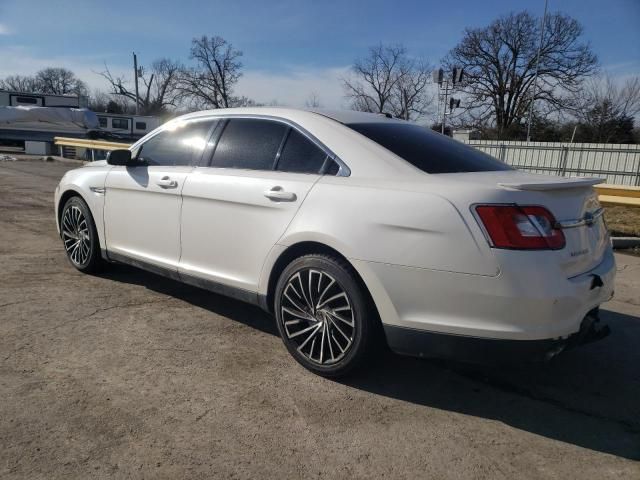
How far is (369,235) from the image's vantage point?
287 cm

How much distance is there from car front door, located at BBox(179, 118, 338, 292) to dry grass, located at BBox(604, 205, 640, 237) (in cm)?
647

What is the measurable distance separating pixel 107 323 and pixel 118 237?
37.3 inches

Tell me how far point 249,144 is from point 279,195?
0.65 meters

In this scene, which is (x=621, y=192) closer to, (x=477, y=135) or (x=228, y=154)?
(x=228, y=154)

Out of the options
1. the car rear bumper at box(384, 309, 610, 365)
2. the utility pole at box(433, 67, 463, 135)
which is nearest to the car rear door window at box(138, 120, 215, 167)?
the car rear bumper at box(384, 309, 610, 365)

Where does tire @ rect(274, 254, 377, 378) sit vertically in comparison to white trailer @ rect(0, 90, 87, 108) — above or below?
below

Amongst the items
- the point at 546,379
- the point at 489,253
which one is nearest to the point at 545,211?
the point at 489,253

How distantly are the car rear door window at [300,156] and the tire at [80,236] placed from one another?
2.30 meters

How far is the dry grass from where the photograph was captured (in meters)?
8.27

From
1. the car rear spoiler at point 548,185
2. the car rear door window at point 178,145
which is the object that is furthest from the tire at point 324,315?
the car rear door window at point 178,145

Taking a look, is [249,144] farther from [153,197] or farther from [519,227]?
[519,227]

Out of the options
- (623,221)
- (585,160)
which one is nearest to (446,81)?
(585,160)

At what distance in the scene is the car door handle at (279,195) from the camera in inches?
129

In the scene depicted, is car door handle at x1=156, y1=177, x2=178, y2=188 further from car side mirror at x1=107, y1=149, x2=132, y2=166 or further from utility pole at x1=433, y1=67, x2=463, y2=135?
utility pole at x1=433, y1=67, x2=463, y2=135
